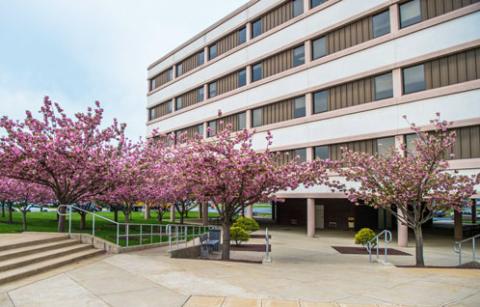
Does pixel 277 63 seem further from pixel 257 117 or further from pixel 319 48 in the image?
pixel 257 117

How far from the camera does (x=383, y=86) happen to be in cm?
2334

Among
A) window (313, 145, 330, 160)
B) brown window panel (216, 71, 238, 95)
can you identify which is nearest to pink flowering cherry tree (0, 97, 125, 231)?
window (313, 145, 330, 160)

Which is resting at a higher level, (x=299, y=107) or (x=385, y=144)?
(x=299, y=107)

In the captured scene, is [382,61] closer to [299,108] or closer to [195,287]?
[299,108]

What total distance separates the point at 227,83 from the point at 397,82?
53.3ft

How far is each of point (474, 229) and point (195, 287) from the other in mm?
26941

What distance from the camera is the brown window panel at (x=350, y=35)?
24.4 metres

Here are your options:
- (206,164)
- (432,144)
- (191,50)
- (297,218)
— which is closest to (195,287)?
(206,164)

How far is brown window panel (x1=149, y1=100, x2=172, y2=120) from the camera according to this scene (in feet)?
144

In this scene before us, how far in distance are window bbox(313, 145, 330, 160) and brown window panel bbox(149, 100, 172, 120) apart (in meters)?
21.6

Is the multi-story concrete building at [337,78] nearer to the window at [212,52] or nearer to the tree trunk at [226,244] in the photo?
the window at [212,52]

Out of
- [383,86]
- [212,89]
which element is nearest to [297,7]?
[383,86]

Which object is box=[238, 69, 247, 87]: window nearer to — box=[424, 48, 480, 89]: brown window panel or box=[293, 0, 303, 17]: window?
box=[293, 0, 303, 17]: window

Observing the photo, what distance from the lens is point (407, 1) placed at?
22.6 m
